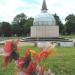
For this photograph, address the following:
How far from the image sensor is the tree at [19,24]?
9544 cm

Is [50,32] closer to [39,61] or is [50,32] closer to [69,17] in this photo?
[69,17]

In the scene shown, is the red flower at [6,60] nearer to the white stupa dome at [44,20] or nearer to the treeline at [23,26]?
the white stupa dome at [44,20]

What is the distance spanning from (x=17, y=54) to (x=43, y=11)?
71.0 m

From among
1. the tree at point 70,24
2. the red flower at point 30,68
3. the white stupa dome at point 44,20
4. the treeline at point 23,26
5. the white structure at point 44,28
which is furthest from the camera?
the tree at point 70,24

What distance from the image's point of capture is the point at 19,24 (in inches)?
3949

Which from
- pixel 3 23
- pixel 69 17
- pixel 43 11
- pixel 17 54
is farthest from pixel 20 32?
pixel 17 54

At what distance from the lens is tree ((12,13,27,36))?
95.4 m

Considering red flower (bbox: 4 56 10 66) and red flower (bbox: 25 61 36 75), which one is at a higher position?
red flower (bbox: 4 56 10 66)

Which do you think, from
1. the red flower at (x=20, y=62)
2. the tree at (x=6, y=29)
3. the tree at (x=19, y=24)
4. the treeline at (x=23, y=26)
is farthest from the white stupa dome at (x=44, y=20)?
the red flower at (x=20, y=62)

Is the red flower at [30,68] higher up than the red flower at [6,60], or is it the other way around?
the red flower at [6,60]

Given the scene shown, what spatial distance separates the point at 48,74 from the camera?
2334mm

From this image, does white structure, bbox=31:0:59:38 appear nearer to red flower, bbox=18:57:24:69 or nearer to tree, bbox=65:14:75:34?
tree, bbox=65:14:75:34

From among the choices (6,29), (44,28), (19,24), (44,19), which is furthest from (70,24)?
(44,28)

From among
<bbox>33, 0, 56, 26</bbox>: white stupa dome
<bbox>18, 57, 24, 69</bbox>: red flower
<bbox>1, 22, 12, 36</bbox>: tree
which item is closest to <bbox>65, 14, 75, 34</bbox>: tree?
<bbox>1, 22, 12, 36</bbox>: tree
